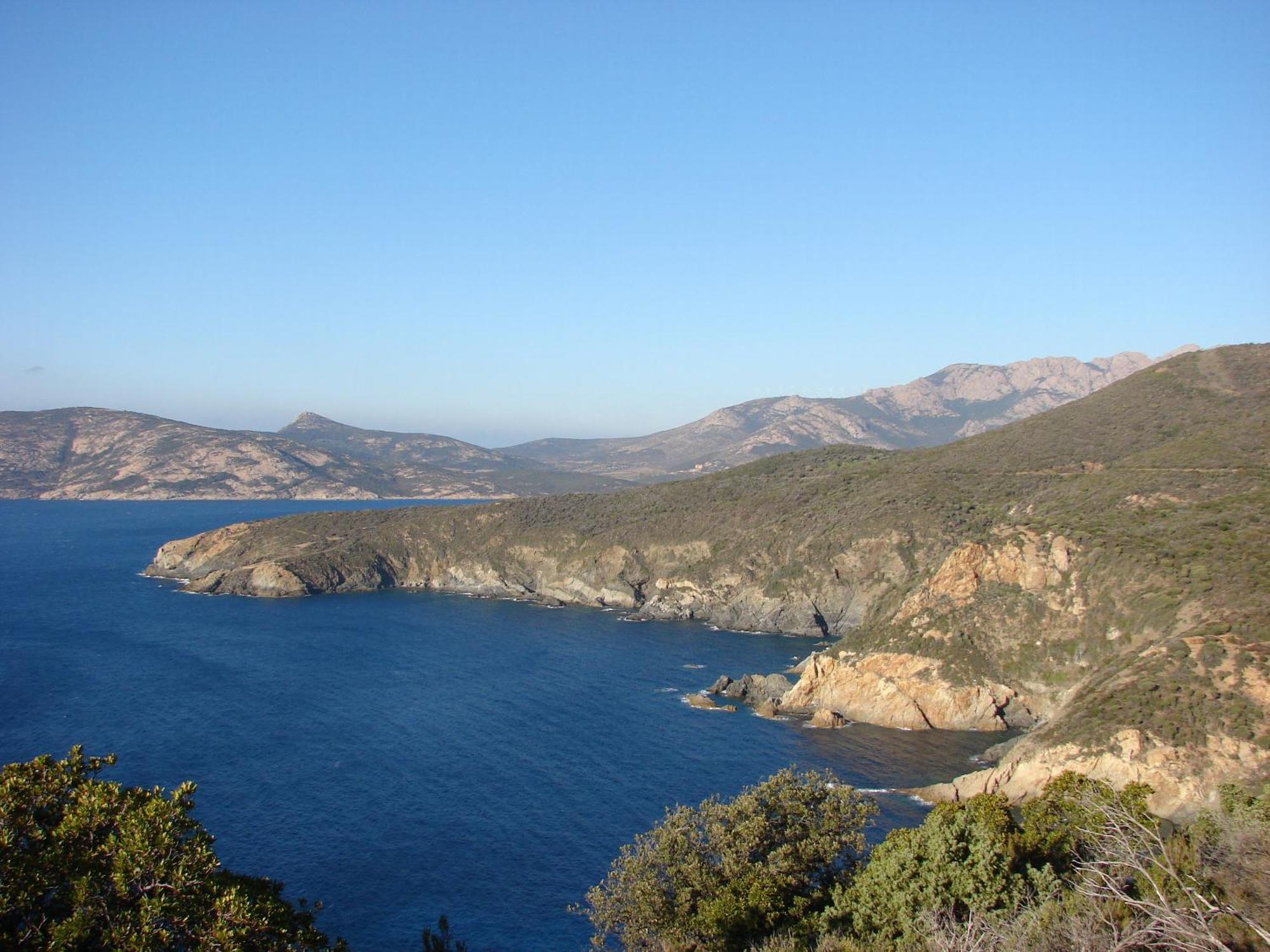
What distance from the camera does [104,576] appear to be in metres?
138

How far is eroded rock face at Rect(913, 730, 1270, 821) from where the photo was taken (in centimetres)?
4516

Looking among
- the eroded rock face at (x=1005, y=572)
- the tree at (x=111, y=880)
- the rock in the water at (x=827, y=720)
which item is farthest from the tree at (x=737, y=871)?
the eroded rock face at (x=1005, y=572)

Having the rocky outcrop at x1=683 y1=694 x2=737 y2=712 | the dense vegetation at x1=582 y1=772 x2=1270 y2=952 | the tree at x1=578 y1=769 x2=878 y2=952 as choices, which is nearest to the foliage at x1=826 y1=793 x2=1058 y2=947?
the dense vegetation at x1=582 y1=772 x2=1270 y2=952

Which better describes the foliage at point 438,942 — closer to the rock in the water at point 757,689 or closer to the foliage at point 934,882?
the foliage at point 934,882

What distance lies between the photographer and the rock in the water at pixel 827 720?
2680 inches

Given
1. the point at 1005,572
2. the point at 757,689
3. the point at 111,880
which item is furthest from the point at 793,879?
the point at 1005,572

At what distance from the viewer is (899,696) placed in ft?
228

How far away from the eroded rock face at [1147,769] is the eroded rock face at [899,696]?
14.9m

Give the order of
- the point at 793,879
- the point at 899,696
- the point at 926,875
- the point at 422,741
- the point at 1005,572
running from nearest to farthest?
the point at 926,875 → the point at 793,879 → the point at 422,741 → the point at 899,696 → the point at 1005,572

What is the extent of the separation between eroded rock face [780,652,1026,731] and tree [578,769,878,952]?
3493cm

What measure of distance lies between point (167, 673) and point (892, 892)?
7560cm

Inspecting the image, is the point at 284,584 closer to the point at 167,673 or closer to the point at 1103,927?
the point at 167,673

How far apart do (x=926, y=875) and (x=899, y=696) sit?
42.5 meters

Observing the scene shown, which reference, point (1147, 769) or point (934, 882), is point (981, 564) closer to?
point (1147, 769)
